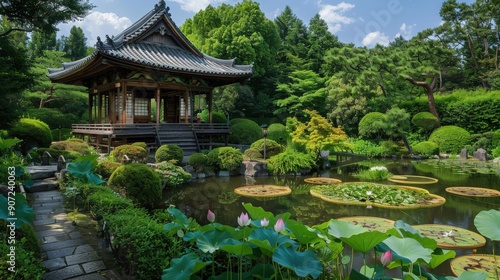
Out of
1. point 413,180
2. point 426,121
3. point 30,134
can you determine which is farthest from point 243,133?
point 426,121

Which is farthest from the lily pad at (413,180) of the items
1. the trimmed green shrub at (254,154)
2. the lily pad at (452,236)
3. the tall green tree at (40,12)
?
the tall green tree at (40,12)

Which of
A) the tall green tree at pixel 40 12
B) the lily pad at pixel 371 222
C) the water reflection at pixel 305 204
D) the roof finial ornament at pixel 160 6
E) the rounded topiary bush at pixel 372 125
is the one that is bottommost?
the water reflection at pixel 305 204

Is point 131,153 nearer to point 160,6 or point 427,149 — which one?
point 160,6

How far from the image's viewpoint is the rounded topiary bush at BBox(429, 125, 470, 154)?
1698 centimetres

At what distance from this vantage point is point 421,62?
2105 centimetres

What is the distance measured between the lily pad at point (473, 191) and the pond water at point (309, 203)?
0.26 meters

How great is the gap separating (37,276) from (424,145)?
59.3 ft

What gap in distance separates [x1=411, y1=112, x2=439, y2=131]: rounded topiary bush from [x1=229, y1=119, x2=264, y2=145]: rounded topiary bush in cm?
975

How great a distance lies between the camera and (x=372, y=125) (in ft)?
57.8

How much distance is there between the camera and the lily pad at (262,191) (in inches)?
304

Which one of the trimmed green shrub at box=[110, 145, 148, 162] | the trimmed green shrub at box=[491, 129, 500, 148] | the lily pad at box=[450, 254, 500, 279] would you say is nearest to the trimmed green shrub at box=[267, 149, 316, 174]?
the trimmed green shrub at box=[110, 145, 148, 162]

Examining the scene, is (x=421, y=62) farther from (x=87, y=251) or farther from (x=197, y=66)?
(x=87, y=251)

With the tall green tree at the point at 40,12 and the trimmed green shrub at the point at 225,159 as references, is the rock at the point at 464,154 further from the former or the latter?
the tall green tree at the point at 40,12

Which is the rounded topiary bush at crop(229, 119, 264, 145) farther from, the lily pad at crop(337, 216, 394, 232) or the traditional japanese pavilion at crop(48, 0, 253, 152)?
the lily pad at crop(337, 216, 394, 232)
